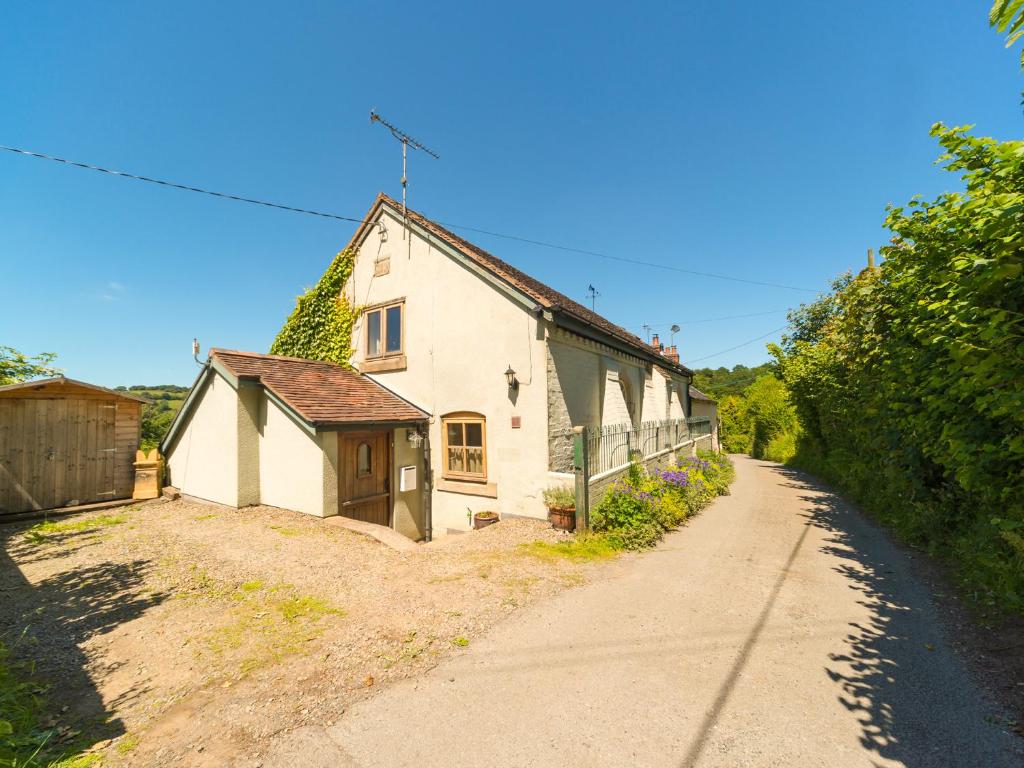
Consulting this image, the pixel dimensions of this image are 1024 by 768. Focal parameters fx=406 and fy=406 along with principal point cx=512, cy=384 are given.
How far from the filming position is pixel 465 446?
10164 millimetres

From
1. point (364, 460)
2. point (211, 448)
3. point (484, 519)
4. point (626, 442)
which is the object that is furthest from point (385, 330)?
point (626, 442)

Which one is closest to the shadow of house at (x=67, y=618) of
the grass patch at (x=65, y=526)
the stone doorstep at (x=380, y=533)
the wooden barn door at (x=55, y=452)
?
the grass patch at (x=65, y=526)

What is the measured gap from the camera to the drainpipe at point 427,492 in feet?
35.4

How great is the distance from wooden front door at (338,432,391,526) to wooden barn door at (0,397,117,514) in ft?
21.1

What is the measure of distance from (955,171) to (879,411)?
18.9 ft

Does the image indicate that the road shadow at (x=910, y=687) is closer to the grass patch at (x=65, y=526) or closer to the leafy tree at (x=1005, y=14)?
the leafy tree at (x=1005, y=14)

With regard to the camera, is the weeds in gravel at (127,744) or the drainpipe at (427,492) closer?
the weeds in gravel at (127,744)

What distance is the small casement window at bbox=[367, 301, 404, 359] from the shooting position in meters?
11.5

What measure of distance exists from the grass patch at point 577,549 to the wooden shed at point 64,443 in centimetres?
1102

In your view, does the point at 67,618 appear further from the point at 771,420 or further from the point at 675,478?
the point at 771,420

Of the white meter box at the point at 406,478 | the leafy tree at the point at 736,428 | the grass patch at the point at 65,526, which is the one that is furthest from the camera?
the leafy tree at the point at 736,428

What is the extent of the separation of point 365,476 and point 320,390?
2.44 meters

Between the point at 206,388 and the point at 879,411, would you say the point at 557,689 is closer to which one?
the point at 879,411

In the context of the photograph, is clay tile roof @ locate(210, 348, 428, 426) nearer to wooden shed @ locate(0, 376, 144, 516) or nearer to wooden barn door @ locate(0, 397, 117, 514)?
wooden shed @ locate(0, 376, 144, 516)
